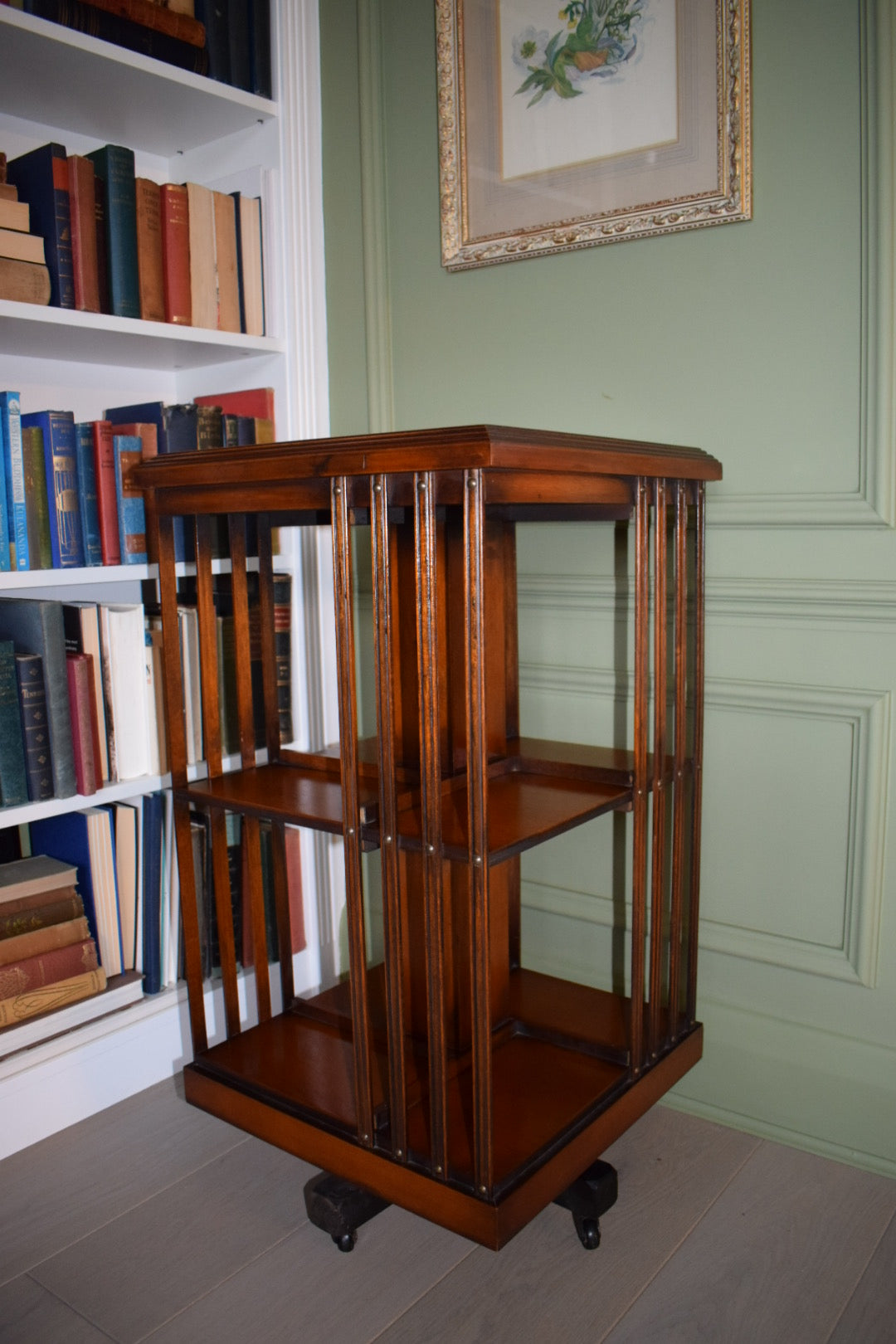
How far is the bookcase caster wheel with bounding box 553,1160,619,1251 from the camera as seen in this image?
1.46m

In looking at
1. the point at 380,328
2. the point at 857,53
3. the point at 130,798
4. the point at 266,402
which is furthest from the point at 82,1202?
the point at 857,53

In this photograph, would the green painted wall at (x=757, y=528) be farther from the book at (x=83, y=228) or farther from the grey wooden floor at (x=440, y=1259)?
the book at (x=83, y=228)

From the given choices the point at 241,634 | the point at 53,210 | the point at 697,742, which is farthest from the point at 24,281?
the point at 697,742

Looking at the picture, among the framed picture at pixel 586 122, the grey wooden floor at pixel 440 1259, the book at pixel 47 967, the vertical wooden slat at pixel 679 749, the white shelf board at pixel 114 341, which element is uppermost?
the framed picture at pixel 586 122

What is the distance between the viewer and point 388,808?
4.28 ft

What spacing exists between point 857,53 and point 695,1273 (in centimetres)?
163

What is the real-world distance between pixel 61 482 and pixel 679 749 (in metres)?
1.07

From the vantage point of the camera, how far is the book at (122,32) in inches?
64.6

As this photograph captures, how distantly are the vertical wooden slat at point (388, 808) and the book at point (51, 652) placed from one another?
66 centimetres

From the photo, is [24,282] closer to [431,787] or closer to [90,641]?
[90,641]

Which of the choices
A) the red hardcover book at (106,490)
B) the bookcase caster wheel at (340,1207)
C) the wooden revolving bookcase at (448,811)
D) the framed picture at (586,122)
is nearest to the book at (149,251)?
the red hardcover book at (106,490)

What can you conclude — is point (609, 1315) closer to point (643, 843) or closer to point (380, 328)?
point (643, 843)

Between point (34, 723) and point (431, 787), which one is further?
point (34, 723)

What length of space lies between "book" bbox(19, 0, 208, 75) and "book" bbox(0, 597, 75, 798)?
2.93ft
